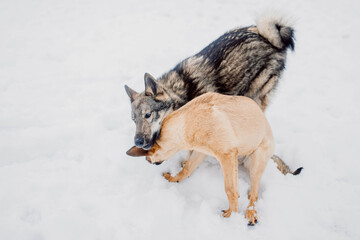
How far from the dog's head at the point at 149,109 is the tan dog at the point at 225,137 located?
386mm

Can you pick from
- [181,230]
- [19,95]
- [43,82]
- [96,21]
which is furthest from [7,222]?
[96,21]

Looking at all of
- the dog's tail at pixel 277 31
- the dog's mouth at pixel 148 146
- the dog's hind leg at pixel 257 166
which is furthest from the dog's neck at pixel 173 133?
the dog's tail at pixel 277 31

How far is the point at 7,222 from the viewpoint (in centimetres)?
249

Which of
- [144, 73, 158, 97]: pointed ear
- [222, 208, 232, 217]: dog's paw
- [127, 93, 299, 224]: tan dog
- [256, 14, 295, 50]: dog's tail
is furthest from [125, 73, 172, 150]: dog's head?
[256, 14, 295, 50]: dog's tail

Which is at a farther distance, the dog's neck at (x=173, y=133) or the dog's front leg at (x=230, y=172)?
the dog's neck at (x=173, y=133)

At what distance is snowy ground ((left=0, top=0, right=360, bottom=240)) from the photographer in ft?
8.40

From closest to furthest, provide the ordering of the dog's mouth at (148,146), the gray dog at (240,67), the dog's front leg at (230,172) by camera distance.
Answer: the dog's front leg at (230,172)
the dog's mouth at (148,146)
the gray dog at (240,67)

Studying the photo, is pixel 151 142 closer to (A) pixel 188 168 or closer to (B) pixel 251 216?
(A) pixel 188 168

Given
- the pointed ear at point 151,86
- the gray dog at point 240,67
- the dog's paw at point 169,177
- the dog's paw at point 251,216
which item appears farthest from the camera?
the gray dog at point 240,67

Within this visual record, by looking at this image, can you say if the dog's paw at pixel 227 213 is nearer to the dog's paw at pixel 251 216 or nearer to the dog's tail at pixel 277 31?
the dog's paw at pixel 251 216

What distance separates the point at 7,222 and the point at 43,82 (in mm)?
3126

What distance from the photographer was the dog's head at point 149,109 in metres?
3.05

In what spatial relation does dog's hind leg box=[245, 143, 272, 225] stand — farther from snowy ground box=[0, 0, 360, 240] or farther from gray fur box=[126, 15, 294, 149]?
gray fur box=[126, 15, 294, 149]

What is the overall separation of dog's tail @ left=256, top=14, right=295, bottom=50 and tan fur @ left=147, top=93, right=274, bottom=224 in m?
1.57
